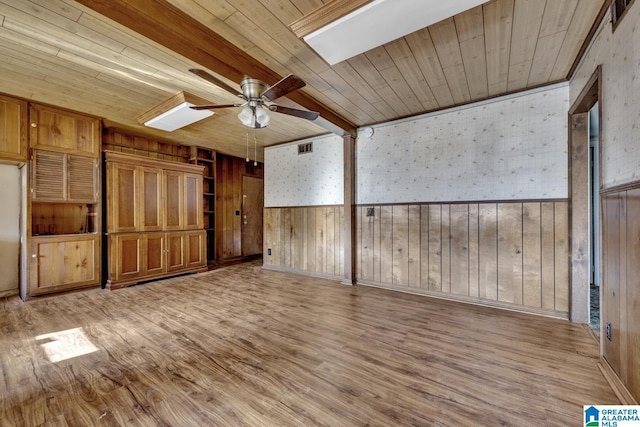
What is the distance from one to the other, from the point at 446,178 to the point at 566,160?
1219 millimetres

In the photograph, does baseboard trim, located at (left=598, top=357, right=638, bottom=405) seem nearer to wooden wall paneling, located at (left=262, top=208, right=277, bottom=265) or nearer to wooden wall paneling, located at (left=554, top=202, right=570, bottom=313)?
wooden wall paneling, located at (left=554, top=202, right=570, bottom=313)

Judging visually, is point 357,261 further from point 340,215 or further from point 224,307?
point 224,307

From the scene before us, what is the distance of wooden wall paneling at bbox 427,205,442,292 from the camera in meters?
3.67

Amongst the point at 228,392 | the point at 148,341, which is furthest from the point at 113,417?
the point at 148,341

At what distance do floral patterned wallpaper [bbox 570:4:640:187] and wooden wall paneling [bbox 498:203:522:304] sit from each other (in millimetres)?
1264

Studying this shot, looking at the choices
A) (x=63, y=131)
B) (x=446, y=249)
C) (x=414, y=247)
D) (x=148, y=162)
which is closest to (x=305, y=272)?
(x=414, y=247)

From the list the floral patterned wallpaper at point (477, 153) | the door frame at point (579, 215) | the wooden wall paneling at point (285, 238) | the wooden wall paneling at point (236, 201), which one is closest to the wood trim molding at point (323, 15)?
the floral patterned wallpaper at point (477, 153)

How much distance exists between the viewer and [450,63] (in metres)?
2.59

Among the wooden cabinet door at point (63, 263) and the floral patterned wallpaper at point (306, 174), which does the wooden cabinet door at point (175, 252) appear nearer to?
the wooden cabinet door at point (63, 263)

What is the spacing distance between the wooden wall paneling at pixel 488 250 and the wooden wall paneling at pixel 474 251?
0.11 feet

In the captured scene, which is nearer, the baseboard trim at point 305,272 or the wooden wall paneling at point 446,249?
the wooden wall paneling at point 446,249

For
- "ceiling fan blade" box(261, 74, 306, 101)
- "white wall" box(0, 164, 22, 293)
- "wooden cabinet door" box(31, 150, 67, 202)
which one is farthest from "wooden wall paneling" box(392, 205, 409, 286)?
"white wall" box(0, 164, 22, 293)

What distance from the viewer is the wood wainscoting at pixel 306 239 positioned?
4.80 m

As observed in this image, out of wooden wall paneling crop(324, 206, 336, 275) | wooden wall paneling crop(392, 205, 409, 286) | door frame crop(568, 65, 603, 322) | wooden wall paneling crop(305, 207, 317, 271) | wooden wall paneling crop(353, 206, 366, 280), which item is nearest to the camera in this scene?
door frame crop(568, 65, 603, 322)
